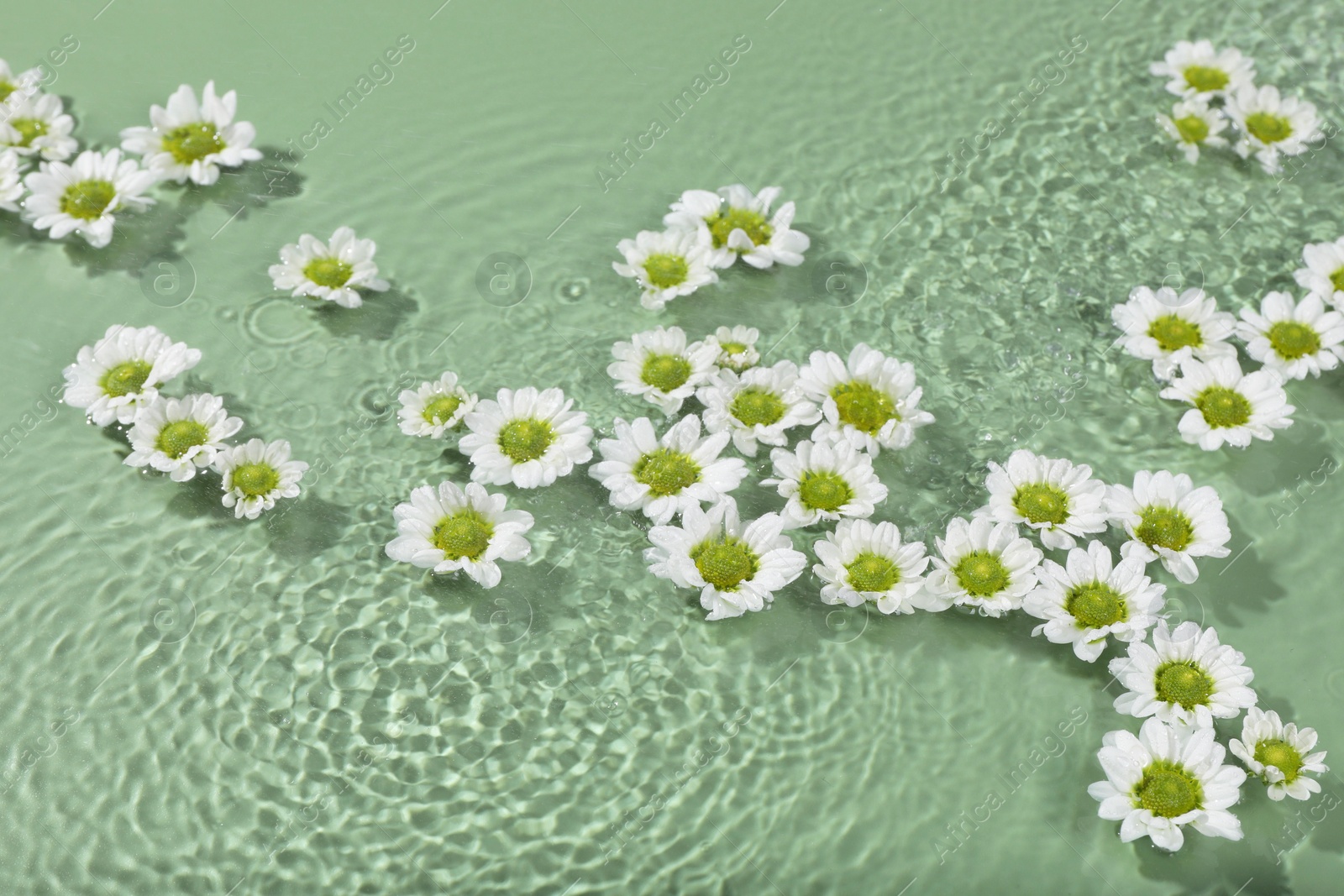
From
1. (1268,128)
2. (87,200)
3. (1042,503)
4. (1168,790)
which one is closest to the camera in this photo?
(1168,790)

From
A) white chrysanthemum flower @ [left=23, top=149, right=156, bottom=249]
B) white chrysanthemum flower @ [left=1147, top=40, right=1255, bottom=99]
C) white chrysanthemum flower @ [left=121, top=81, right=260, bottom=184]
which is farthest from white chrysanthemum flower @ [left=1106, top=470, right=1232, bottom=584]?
white chrysanthemum flower @ [left=23, top=149, right=156, bottom=249]

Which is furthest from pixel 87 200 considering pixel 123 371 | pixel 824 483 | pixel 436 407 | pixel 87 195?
pixel 824 483

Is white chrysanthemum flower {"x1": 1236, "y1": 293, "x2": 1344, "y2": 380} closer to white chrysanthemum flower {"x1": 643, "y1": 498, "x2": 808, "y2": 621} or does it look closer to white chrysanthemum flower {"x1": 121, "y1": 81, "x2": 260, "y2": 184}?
white chrysanthemum flower {"x1": 643, "y1": 498, "x2": 808, "y2": 621}

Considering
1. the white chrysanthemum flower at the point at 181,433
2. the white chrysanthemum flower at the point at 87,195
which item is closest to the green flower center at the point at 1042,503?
the white chrysanthemum flower at the point at 181,433

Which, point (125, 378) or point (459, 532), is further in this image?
point (125, 378)

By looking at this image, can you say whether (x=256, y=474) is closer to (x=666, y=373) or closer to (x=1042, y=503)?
(x=666, y=373)
